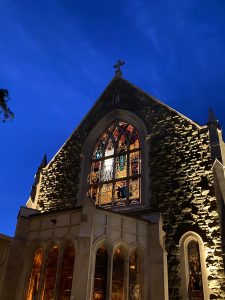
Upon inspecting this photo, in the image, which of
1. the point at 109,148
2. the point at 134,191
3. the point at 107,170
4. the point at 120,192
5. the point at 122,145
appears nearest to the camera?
the point at 134,191

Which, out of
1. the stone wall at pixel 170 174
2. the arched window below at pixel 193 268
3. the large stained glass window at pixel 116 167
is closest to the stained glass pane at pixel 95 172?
the large stained glass window at pixel 116 167

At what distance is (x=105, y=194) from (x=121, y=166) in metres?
1.39

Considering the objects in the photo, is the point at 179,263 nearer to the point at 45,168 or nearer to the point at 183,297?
the point at 183,297

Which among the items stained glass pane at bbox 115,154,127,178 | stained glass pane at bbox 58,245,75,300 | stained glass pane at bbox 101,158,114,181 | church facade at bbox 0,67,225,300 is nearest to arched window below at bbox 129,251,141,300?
church facade at bbox 0,67,225,300

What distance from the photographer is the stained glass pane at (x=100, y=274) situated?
8.28 meters

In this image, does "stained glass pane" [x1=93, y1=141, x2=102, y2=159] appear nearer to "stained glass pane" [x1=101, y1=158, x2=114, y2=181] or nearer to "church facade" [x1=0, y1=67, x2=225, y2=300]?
"church facade" [x1=0, y1=67, x2=225, y2=300]

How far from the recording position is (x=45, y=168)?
16.4 meters

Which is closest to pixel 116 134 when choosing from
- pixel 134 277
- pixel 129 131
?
pixel 129 131

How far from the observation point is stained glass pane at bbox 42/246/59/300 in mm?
8687

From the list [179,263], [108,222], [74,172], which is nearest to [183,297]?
[179,263]

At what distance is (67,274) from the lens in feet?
28.3

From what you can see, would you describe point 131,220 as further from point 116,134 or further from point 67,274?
point 116,134

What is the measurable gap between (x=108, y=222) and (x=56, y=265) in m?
1.84

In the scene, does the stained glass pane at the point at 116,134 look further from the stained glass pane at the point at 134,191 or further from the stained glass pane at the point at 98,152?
the stained glass pane at the point at 134,191
